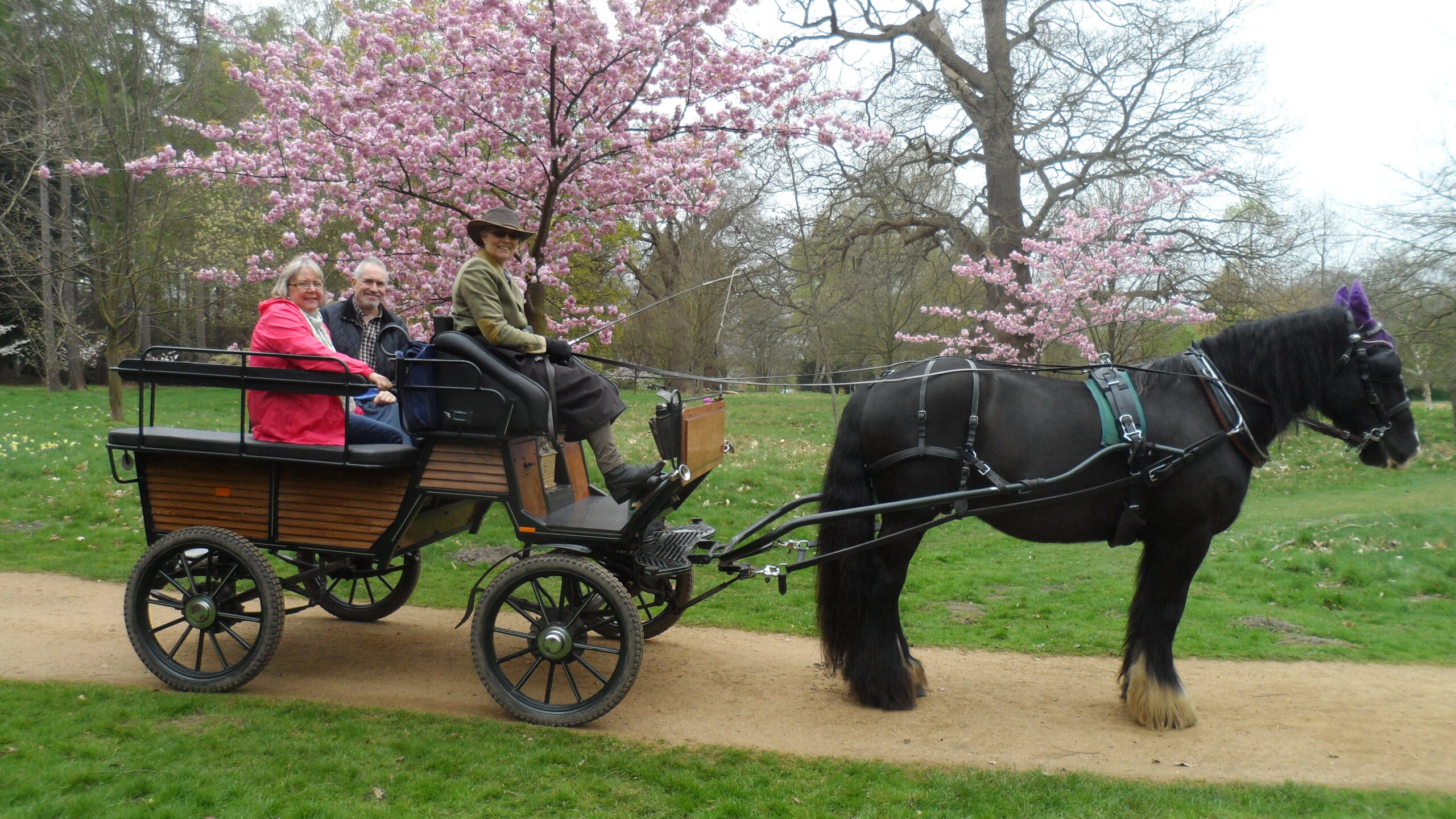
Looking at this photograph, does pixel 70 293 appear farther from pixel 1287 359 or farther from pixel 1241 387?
pixel 1287 359

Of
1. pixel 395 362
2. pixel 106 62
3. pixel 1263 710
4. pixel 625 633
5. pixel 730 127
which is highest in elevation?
pixel 106 62

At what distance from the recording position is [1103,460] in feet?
15.6

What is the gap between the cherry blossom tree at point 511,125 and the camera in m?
8.02

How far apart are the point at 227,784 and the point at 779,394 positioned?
31628 mm

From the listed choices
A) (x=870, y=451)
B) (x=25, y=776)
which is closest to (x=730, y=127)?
(x=870, y=451)

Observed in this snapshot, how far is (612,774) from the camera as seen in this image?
4016 millimetres

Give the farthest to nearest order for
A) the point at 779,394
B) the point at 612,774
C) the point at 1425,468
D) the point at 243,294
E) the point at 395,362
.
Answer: the point at 779,394 → the point at 243,294 → the point at 1425,468 → the point at 395,362 → the point at 612,774

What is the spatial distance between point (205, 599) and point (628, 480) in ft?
7.82

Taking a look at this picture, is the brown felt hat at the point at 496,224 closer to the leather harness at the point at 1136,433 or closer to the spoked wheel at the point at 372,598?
the spoked wheel at the point at 372,598

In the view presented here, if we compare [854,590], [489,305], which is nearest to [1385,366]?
[854,590]

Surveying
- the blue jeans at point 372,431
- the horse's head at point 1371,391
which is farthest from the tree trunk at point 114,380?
the horse's head at point 1371,391

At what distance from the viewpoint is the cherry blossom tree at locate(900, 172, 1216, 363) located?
12844 millimetres

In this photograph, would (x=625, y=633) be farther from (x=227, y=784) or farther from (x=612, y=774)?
(x=227, y=784)

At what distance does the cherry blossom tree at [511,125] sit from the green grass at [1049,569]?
2967mm
